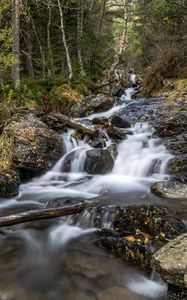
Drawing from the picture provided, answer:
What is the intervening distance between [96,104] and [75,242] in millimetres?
10284

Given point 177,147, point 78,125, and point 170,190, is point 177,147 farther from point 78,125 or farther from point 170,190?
point 78,125

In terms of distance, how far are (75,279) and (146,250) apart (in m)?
1.15

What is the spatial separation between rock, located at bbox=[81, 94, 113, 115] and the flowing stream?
187 inches

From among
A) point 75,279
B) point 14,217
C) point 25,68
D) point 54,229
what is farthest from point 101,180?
point 25,68

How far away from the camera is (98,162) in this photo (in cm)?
988

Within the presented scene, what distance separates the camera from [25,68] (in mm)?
21766

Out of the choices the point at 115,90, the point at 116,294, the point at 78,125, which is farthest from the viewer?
the point at 115,90

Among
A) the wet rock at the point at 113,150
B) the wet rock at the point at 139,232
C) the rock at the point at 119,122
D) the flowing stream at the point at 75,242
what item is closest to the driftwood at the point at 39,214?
the flowing stream at the point at 75,242

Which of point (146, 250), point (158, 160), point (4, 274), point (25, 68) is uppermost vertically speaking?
point (25, 68)

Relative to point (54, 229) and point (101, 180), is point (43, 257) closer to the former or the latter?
point (54, 229)

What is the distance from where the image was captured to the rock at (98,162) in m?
9.79

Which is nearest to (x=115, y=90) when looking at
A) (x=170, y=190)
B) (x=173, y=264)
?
(x=170, y=190)

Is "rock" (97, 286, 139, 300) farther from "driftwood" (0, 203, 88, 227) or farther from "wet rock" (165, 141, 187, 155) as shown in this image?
"wet rock" (165, 141, 187, 155)

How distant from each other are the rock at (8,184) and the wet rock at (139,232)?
2911 millimetres
